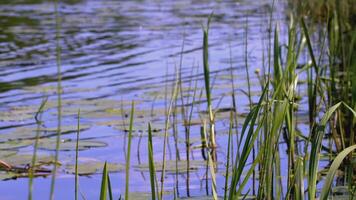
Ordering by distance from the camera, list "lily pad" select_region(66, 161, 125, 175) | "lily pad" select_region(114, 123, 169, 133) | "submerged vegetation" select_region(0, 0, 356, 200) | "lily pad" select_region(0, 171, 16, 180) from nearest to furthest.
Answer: "submerged vegetation" select_region(0, 0, 356, 200), "lily pad" select_region(0, 171, 16, 180), "lily pad" select_region(66, 161, 125, 175), "lily pad" select_region(114, 123, 169, 133)

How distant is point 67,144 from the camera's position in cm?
489

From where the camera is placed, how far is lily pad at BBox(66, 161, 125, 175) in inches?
168

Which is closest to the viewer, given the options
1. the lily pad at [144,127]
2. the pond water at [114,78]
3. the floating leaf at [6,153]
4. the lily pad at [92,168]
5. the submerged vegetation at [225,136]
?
the submerged vegetation at [225,136]

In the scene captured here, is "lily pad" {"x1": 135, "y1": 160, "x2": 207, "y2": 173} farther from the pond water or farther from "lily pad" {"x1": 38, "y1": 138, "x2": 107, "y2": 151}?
"lily pad" {"x1": 38, "y1": 138, "x2": 107, "y2": 151}

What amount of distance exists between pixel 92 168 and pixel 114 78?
3.86 metres

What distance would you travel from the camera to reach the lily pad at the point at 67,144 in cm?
479

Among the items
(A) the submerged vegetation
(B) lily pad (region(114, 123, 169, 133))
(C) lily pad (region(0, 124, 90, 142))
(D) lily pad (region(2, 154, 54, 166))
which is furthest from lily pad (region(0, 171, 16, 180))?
(B) lily pad (region(114, 123, 169, 133))

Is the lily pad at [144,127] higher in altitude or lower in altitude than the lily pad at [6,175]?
higher

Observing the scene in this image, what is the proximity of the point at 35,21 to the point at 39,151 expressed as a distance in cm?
982

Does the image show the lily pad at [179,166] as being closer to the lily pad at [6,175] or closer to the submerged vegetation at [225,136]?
the submerged vegetation at [225,136]

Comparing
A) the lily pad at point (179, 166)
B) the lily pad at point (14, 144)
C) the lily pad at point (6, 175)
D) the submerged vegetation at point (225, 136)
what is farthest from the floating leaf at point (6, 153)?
the lily pad at point (179, 166)

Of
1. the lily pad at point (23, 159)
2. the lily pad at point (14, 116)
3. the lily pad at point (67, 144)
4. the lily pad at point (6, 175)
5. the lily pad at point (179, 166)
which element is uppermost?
the lily pad at point (14, 116)

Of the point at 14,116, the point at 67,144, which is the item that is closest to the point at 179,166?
the point at 67,144

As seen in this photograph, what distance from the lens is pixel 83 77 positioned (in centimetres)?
821
